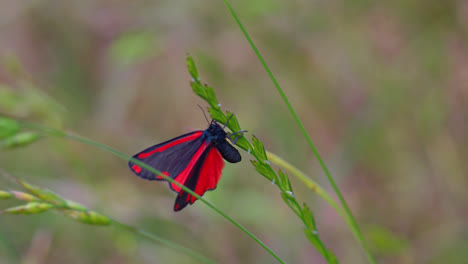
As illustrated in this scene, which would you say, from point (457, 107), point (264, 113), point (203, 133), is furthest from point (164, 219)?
point (457, 107)

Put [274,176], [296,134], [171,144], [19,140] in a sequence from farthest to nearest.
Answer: [296,134] → [171,144] → [19,140] → [274,176]

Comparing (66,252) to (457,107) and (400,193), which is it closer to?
(400,193)

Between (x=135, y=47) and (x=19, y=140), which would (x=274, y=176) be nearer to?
(x=19, y=140)

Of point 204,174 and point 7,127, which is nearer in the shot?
point 7,127

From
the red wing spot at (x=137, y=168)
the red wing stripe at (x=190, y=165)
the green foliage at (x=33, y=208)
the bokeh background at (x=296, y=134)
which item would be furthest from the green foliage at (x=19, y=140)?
the bokeh background at (x=296, y=134)

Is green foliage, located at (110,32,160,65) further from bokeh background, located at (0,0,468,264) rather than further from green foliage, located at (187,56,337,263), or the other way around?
green foliage, located at (187,56,337,263)

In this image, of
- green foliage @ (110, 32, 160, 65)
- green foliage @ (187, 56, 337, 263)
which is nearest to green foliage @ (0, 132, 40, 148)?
green foliage @ (187, 56, 337, 263)

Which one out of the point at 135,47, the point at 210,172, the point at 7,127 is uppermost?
the point at 7,127

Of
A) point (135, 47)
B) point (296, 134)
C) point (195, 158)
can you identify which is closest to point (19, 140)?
point (195, 158)
